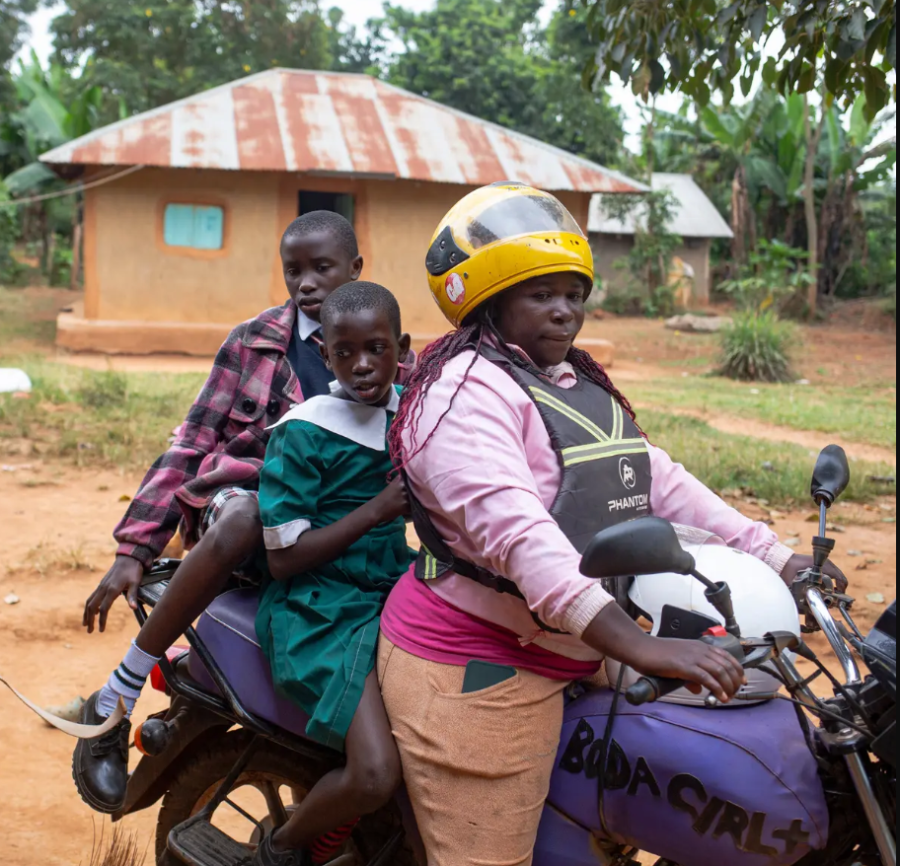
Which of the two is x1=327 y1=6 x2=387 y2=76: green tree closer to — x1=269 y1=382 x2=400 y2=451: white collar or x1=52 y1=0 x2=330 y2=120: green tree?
x1=52 y1=0 x2=330 y2=120: green tree

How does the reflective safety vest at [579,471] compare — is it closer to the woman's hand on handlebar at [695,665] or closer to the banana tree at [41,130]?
the woman's hand on handlebar at [695,665]

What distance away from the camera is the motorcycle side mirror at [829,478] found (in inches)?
81.0

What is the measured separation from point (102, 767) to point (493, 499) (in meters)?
1.38

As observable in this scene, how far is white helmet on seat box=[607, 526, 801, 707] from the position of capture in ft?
5.94

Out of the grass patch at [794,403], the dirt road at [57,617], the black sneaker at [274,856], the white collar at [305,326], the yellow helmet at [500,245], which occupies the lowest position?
the dirt road at [57,617]

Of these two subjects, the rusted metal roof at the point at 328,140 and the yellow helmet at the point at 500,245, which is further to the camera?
the rusted metal roof at the point at 328,140

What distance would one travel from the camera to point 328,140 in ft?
49.8

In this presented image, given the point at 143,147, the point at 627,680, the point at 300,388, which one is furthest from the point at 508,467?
the point at 143,147

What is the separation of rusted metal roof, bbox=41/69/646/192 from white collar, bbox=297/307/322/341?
476 inches

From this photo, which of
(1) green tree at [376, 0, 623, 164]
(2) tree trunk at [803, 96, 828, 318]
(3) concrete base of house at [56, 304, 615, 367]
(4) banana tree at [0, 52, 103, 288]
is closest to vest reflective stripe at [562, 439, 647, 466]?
(3) concrete base of house at [56, 304, 615, 367]

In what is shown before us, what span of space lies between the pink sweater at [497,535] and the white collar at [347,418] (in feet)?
0.96

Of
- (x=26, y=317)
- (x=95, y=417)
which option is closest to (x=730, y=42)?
(x=95, y=417)

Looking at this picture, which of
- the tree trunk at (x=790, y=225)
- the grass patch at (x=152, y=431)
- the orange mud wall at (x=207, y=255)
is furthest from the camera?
the tree trunk at (x=790, y=225)

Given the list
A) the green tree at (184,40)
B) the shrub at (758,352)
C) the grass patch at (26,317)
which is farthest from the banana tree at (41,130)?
the shrub at (758,352)
